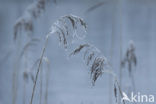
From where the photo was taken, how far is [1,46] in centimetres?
412

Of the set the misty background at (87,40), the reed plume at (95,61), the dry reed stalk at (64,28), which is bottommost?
the reed plume at (95,61)

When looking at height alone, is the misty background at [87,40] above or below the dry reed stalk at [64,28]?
above

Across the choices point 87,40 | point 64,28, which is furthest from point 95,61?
point 87,40

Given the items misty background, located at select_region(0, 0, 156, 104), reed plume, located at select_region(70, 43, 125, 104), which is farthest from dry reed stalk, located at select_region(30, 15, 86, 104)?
misty background, located at select_region(0, 0, 156, 104)

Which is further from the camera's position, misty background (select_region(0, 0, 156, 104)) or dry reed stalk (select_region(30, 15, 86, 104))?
misty background (select_region(0, 0, 156, 104))

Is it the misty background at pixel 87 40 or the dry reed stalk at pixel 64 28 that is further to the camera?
the misty background at pixel 87 40

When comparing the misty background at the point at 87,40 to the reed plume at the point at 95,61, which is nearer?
the reed plume at the point at 95,61

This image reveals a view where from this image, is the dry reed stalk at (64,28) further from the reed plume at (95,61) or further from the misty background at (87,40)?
the misty background at (87,40)

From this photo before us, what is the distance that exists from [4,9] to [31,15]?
4179 millimetres

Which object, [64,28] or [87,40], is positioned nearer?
[64,28]

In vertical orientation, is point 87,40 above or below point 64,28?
above

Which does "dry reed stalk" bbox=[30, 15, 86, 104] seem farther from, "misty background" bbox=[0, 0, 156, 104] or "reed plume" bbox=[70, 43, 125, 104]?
"misty background" bbox=[0, 0, 156, 104]

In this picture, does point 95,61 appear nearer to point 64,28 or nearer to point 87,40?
point 64,28

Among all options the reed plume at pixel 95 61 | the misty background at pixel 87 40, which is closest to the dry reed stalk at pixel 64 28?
the reed plume at pixel 95 61
